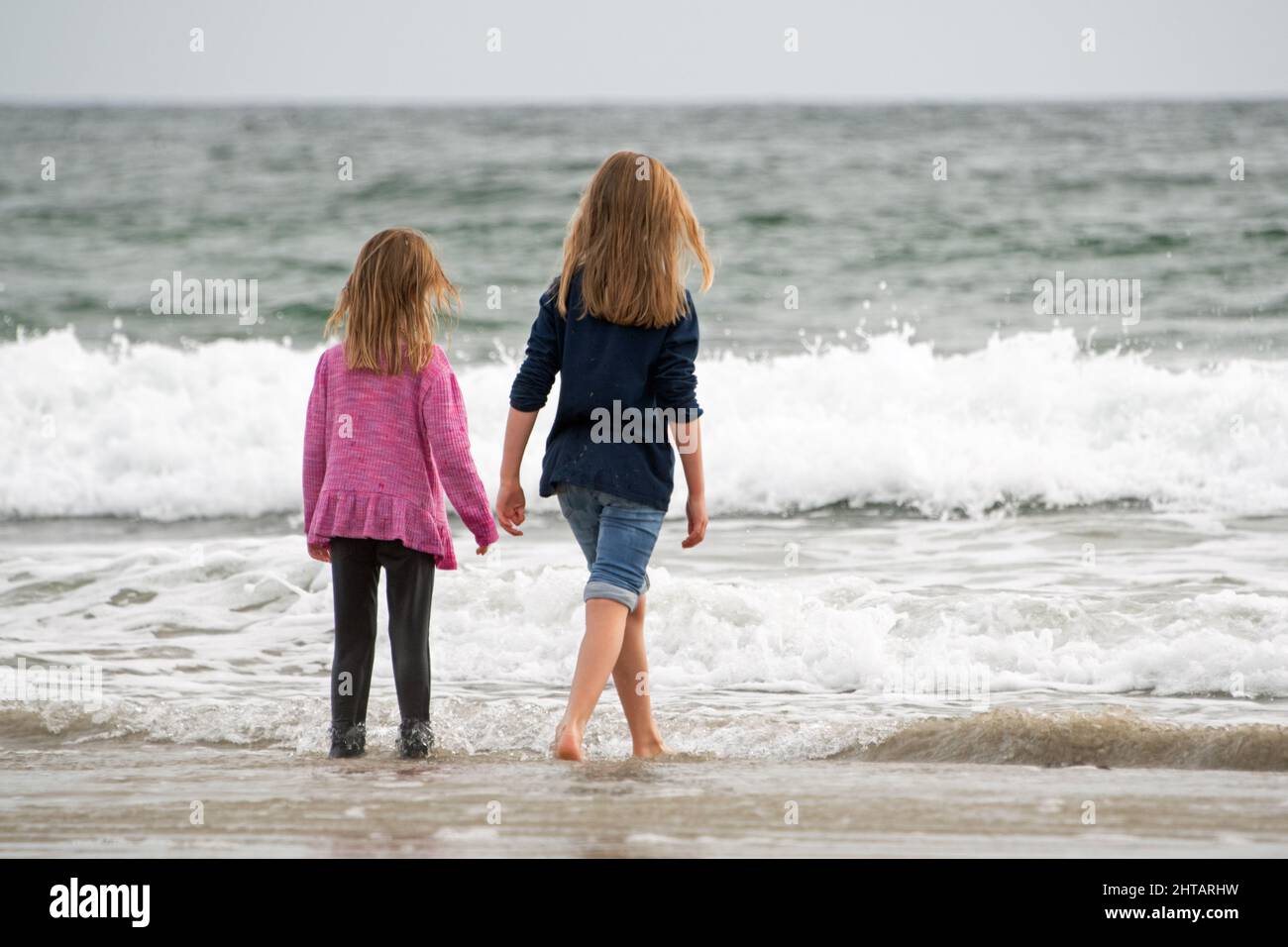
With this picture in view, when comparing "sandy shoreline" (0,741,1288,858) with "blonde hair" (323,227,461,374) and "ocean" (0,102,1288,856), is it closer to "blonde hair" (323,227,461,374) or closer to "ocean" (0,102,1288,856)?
"ocean" (0,102,1288,856)

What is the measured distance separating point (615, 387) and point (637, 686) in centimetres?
92

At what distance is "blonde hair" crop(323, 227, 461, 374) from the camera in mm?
3762

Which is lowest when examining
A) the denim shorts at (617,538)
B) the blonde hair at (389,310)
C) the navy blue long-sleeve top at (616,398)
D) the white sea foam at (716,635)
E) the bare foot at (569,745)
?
the white sea foam at (716,635)

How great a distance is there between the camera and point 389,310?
3766 millimetres

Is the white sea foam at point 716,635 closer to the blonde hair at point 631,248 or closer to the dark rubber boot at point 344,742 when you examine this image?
the dark rubber boot at point 344,742

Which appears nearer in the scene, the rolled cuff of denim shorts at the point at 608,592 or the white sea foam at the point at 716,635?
the rolled cuff of denim shorts at the point at 608,592

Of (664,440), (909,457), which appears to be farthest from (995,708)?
(909,457)

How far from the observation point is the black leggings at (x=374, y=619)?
383 cm

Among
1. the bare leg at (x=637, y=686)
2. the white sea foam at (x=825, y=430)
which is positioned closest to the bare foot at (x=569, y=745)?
the bare leg at (x=637, y=686)

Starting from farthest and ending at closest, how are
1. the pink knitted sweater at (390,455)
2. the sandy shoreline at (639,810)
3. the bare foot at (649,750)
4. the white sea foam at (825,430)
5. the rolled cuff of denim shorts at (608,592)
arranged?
1. the white sea foam at (825,430)
2. the bare foot at (649,750)
3. the pink knitted sweater at (390,455)
4. the rolled cuff of denim shorts at (608,592)
5. the sandy shoreline at (639,810)

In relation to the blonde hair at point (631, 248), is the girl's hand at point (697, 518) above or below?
below

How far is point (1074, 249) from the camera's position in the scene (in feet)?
51.9

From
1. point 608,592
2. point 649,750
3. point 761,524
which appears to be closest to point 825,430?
point 761,524

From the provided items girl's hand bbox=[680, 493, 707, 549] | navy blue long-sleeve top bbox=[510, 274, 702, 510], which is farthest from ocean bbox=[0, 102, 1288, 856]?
navy blue long-sleeve top bbox=[510, 274, 702, 510]
